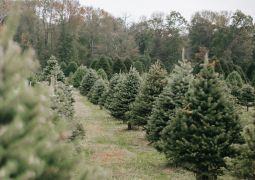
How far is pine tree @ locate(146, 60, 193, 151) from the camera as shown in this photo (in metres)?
19.7

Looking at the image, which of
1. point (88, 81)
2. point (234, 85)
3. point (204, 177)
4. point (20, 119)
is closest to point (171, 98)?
point (204, 177)

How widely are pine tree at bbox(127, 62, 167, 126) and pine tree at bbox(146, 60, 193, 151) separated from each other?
3376 millimetres

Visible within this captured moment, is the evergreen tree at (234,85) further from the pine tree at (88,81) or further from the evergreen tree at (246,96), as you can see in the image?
the pine tree at (88,81)

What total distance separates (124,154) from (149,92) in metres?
4.34

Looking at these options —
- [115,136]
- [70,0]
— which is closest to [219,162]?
[115,136]

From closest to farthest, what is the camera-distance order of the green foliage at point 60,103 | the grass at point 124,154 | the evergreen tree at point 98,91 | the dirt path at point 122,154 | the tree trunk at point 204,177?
the green foliage at point 60,103 < the tree trunk at point 204,177 < the grass at point 124,154 < the dirt path at point 122,154 < the evergreen tree at point 98,91

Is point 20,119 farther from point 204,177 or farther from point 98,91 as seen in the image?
point 98,91

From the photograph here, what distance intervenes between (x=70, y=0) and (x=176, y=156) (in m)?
81.0

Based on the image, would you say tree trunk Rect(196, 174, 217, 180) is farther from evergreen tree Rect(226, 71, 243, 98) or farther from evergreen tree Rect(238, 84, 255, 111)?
evergreen tree Rect(238, 84, 255, 111)

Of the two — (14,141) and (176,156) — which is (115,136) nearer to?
(176,156)

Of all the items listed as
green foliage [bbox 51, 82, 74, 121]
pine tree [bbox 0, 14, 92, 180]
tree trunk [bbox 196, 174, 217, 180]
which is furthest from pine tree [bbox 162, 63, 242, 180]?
pine tree [bbox 0, 14, 92, 180]

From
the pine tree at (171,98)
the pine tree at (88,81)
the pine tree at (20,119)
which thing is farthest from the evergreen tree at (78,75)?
the pine tree at (20,119)

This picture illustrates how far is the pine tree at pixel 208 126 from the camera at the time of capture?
15.1m

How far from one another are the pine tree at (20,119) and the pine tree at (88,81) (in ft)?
161
